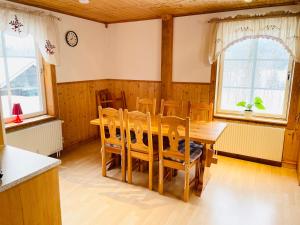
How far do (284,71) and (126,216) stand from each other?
304cm

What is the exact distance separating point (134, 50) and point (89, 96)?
1.27m

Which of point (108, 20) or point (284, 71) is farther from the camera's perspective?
point (108, 20)

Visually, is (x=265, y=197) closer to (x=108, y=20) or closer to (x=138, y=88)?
(x=138, y=88)

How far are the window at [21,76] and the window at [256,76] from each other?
2.97 m

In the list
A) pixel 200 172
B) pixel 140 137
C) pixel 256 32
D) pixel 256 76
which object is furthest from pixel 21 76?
pixel 256 76

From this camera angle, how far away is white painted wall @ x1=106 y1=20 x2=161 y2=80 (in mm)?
4216

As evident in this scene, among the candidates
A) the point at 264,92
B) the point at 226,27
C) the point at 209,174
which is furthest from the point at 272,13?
the point at 209,174

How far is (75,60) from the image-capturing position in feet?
13.1

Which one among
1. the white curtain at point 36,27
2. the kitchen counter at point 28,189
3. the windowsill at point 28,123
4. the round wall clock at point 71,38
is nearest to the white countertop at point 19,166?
the kitchen counter at point 28,189

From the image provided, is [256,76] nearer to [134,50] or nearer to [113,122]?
[134,50]

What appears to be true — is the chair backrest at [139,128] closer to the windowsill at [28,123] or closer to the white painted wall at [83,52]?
the windowsill at [28,123]

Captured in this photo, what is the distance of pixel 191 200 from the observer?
255 centimetres

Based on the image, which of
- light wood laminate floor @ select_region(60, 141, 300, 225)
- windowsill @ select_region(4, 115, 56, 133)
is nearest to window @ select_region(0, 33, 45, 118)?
windowsill @ select_region(4, 115, 56, 133)

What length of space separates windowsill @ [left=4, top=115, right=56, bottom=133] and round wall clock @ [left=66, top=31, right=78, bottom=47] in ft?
4.29
